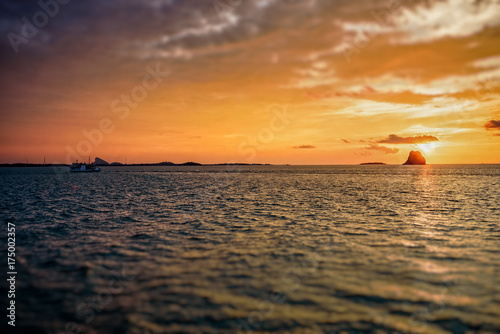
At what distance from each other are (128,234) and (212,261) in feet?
Result: 33.7

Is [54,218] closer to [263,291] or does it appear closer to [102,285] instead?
[102,285]

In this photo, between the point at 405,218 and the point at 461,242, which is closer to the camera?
the point at 461,242

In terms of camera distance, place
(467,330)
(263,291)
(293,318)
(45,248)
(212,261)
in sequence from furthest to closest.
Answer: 1. (45,248)
2. (212,261)
3. (263,291)
4. (293,318)
5. (467,330)

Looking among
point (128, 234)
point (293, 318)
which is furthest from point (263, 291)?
point (128, 234)

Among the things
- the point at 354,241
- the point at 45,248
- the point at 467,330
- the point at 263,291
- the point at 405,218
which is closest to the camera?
the point at 467,330

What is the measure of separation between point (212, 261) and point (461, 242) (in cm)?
1668

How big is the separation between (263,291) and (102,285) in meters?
6.99

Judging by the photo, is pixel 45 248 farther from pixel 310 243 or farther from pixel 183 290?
pixel 310 243

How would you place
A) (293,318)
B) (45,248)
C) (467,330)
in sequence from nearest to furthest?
(467,330)
(293,318)
(45,248)

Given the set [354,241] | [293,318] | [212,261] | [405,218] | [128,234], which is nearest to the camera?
[293,318]

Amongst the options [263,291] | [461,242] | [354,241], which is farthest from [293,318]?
[461,242]

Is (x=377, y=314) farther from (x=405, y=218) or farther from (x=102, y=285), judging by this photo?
(x=405, y=218)

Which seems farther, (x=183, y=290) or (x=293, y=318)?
(x=183, y=290)

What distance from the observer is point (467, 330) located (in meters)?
9.20
